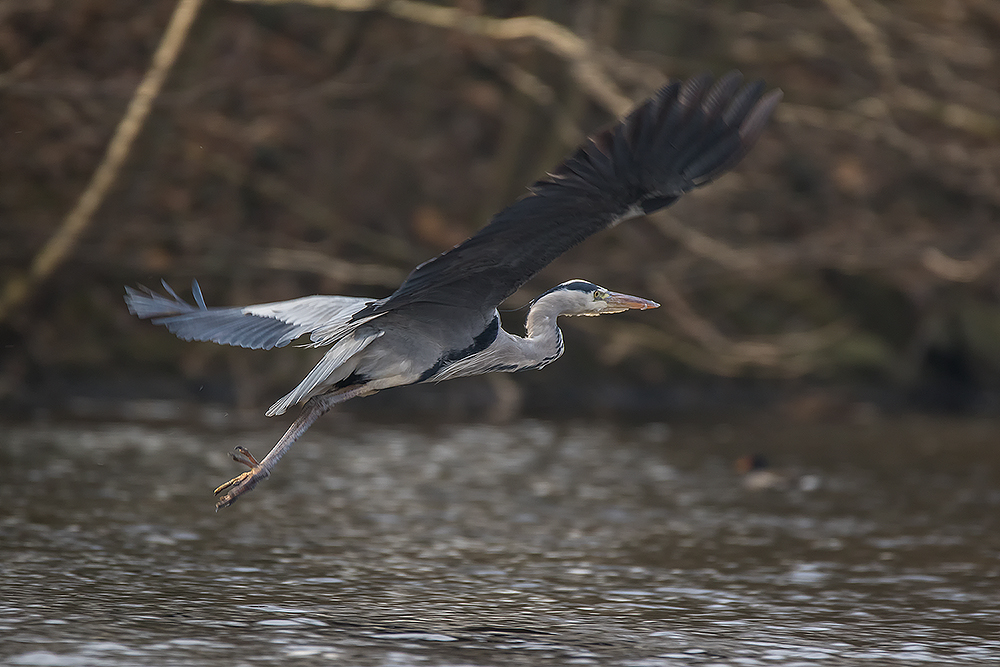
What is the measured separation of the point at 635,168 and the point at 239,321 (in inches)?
109

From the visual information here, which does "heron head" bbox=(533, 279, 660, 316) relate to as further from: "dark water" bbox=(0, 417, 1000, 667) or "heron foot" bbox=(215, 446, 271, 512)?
"heron foot" bbox=(215, 446, 271, 512)

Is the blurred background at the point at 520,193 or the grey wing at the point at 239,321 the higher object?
the blurred background at the point at 520,193

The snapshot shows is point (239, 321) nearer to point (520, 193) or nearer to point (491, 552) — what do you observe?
point (491, 552)

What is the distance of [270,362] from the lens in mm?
17844

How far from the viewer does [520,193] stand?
19.5m

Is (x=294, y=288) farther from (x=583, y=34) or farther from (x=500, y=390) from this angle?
(x=583, y=34)

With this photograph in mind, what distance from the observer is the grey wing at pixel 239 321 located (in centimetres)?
719

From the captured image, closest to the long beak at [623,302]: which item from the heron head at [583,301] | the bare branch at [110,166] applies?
the heron head at [583,301]

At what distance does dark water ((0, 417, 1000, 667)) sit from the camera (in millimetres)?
6016

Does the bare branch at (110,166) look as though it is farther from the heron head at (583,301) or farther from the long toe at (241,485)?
the long toe at (241,485)

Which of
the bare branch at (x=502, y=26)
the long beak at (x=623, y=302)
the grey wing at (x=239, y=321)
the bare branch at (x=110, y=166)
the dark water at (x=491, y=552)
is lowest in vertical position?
the dark water at (x=491, y=552)

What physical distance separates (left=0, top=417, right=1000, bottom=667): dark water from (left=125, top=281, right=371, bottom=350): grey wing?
4.18ft

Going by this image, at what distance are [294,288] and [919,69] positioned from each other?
9535 mm

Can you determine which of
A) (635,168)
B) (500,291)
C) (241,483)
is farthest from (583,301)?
(635,168)
